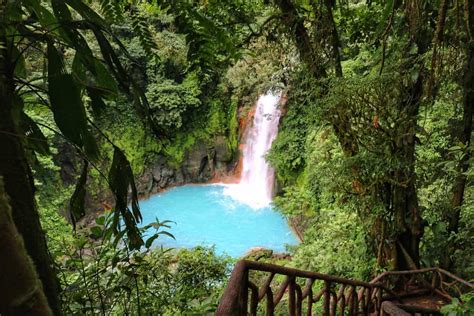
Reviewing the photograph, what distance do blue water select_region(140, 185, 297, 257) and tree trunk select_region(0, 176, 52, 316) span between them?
8.82 metres

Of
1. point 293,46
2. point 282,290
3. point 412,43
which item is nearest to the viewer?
Answer: point 282,290

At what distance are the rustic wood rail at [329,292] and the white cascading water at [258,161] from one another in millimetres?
7566

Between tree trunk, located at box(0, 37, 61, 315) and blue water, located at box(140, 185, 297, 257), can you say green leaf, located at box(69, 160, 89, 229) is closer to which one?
tree trunk, located at box(0, 37, 61, 315)

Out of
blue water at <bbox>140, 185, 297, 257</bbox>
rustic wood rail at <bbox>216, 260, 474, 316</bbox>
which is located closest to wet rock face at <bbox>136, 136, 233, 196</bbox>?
blue water at <bbox>140, 185, 297, 257</bbox>

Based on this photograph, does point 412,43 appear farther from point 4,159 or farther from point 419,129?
point 4,159

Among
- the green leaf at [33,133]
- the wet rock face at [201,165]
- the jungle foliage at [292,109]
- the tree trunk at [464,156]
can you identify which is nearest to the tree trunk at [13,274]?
the jungle foliage at [292,109]

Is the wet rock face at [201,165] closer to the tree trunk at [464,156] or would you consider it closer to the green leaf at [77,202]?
the tree trunk at [464,156]

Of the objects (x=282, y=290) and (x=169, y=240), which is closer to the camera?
A: (x=282, y=290)

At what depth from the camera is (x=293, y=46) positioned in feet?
14.5

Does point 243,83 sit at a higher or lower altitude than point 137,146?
higher

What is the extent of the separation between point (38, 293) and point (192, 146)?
14.1 meters

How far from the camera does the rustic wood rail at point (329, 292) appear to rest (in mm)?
1398

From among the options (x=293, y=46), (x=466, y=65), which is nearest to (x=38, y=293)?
(x=466, y=65)

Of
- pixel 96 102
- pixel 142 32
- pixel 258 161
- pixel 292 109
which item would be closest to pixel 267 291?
pixel 96 102
